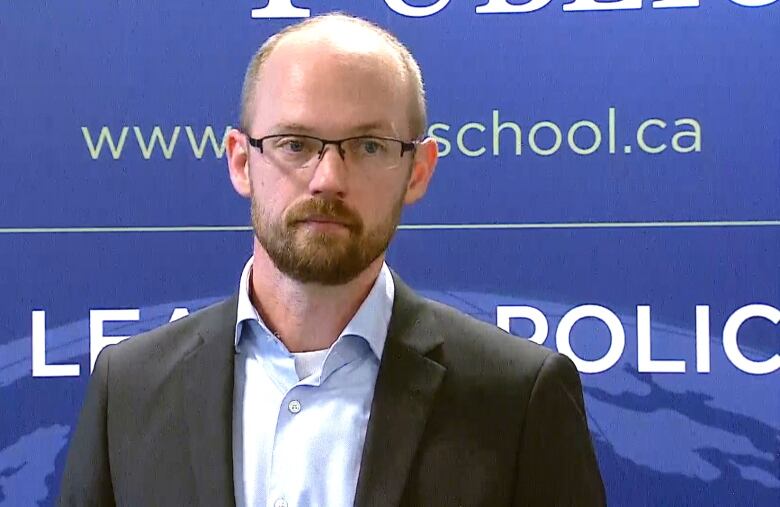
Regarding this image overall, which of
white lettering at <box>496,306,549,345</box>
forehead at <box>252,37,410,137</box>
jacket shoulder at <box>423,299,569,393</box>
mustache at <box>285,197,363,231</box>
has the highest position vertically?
forehead at <box>252,37,410,137</box>

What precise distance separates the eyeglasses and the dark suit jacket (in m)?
0.25

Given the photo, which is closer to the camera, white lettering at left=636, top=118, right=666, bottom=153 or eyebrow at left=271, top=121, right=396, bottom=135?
eyebrow at left=271, top=121, right=396, bottom=135

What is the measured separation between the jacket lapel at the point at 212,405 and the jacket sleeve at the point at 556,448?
0.45 metres

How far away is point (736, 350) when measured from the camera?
2.38 m

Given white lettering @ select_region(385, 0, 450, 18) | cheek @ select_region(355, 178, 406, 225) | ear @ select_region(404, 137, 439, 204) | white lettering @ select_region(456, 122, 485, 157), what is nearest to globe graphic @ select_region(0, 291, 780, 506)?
white lettering @ select_region(456, 122, 485, 157)

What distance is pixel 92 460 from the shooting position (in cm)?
166

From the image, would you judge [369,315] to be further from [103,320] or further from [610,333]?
[103,320]

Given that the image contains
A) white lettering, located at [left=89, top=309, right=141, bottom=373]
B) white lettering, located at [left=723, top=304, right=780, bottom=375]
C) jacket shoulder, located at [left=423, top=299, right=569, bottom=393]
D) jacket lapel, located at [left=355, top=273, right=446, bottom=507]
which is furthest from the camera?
white lettering, located at [left=89, top=309, right=141, bottom=373]

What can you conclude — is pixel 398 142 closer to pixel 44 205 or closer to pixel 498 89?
pixel 498 89

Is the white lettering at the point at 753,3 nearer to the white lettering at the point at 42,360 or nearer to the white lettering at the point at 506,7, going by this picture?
the white lettering at the point at 506,7

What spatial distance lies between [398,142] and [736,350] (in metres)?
1.17

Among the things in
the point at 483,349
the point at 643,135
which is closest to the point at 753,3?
the point at 643,135

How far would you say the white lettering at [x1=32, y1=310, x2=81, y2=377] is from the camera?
2.49 m

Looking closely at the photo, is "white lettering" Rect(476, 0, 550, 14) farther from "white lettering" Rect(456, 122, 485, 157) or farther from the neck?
the neck
